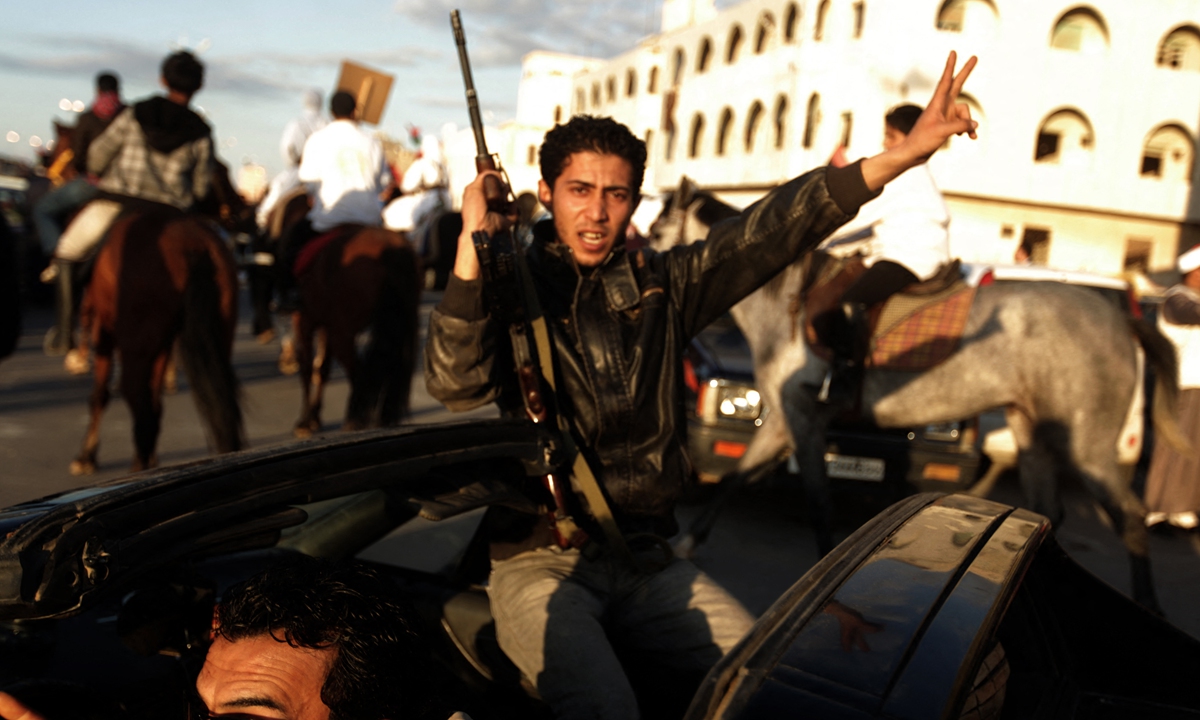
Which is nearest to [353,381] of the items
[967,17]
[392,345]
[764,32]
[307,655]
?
[392,345]


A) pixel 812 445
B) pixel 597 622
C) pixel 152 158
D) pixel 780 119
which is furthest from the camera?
pixel 780 119

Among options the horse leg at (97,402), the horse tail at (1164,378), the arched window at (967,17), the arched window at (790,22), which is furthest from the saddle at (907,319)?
the arched window at (790,22)

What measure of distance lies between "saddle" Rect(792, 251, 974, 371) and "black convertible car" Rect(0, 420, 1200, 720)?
3.81 meters

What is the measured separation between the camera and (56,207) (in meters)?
9.34

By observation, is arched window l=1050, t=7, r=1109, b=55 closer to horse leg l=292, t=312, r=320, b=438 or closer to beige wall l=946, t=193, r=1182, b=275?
beige wall l=946, t=193, r=1182, b=275

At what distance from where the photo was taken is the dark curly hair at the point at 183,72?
6.24 meters

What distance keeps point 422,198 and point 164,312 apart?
8.41m

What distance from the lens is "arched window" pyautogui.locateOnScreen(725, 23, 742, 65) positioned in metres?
43.9

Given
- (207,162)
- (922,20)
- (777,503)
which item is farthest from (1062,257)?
(207,162)

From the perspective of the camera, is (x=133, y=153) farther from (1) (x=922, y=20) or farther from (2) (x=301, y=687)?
(1) (x=922, y=20)

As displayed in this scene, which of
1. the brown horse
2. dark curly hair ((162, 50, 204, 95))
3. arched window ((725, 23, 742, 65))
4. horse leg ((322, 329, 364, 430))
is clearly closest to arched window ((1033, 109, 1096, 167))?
arched window ((725, 23, 742, 65))

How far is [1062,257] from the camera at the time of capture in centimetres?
3553

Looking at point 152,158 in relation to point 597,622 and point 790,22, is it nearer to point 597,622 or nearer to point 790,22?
point 597,622

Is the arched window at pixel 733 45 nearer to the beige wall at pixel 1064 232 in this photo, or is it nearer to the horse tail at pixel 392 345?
the beige wall at pixel 1064 232
